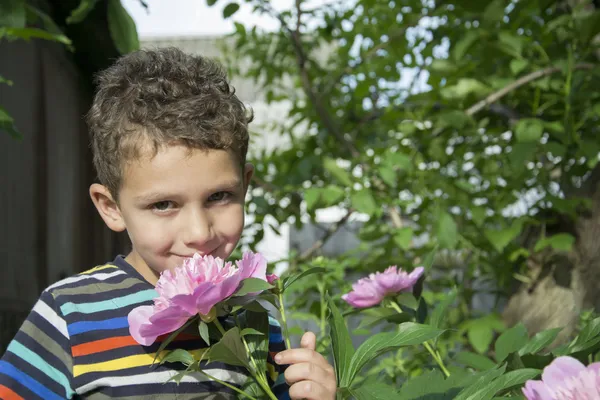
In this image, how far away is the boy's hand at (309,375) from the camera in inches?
35.4

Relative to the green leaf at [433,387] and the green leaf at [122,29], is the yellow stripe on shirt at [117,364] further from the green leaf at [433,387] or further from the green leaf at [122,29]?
the green leaf at [122,29]

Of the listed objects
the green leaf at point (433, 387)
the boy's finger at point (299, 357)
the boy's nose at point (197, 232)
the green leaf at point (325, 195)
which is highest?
the green leaf at point (325, 195)

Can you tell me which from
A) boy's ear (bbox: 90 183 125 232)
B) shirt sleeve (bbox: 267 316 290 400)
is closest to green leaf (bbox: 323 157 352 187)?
shirt sleeve (bbox: 267 316 290 400)

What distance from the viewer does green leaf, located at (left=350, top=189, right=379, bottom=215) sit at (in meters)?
2.17

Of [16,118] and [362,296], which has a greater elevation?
[16,118]

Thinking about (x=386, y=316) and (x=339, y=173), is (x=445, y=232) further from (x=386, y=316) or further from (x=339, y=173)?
(x=386, y=316)

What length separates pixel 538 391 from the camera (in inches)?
27.5

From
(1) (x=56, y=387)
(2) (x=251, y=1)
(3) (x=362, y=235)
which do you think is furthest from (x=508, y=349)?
(2) (x=251, y=1)

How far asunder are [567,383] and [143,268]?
2.42 feet

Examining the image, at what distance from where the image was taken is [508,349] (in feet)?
3.77

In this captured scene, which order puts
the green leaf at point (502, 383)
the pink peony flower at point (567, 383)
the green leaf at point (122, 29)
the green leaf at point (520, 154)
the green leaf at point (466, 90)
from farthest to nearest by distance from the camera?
the green leaf at point (466, 90)
the green leaf at point (520, 154)
the green leaf at point (122, 29)
the green leaf at point (502, 383)
the pink peony flower at point (567, 383)

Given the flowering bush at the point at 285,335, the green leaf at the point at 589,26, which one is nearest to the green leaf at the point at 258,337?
the flowering bush at the point at 285,335

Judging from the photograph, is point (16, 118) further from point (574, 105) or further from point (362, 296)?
point (574, 105)

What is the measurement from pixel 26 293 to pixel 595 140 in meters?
1.82
